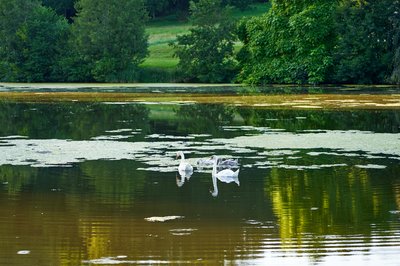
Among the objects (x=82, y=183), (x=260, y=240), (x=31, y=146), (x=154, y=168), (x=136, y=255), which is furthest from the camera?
(x=31, y=146)

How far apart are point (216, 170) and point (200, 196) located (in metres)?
2.86

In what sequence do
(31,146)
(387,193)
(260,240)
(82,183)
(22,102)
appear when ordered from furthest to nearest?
(22,102)
(31,146)
(82,183)
(387,193)
(260,240)

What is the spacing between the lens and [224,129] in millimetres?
32125

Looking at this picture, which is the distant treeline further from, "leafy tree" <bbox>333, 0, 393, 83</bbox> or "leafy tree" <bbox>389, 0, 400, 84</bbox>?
"leafy tree" <bbox>389, 0, 400, 84</bbox>

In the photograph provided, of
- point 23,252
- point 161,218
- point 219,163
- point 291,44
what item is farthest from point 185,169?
point 291,44

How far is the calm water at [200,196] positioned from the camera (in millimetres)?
13008

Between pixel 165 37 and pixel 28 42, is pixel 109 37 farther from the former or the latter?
pixel 165 37

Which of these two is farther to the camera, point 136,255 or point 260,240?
point 260,240

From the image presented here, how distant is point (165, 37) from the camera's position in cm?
9231

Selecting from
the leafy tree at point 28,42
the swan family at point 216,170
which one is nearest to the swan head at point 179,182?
the swan family at point 216,170

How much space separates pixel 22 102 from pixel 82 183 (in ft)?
98.6

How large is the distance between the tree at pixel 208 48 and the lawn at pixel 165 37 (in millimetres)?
1464

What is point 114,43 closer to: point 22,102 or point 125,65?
point 125,65

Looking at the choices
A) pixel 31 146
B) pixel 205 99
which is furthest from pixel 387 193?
pixel 205 99
